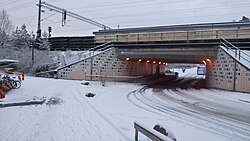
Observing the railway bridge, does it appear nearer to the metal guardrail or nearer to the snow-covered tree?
the metal guardrail

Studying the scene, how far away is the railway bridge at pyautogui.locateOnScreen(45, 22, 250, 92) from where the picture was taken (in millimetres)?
21844

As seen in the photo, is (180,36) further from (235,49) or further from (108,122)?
(108,122)

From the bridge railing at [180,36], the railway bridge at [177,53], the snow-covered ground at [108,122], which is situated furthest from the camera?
the bridge railing at [180,36]

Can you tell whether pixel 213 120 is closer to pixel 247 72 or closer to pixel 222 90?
pixel 247 72

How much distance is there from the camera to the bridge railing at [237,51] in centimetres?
2138

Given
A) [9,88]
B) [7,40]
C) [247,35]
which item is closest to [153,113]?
[9,88]


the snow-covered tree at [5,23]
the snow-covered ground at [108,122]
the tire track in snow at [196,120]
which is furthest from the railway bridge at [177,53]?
the snow-covered tree at [5,23]

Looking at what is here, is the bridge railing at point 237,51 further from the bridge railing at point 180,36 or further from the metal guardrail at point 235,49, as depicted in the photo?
the bridge railing at point 180,36

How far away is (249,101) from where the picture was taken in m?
16.3

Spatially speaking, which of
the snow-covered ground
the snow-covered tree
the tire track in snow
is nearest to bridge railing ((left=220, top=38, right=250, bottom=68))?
the snow-covered ground

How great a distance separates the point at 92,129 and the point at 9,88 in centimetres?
1090

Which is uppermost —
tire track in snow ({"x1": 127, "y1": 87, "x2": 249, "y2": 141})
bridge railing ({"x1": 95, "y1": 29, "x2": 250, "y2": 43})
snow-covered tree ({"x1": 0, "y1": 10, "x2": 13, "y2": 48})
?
snow-covered tree ({"x1": 0, "y1": 10, "x2": 13, "y2": 48})

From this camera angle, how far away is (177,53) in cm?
2703

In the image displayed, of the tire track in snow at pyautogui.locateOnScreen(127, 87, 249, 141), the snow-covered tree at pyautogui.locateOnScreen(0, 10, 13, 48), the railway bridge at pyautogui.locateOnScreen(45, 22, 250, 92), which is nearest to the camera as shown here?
the tire track in snow at pyautogui.locateOnScreen(127, 87, 249, 141)
